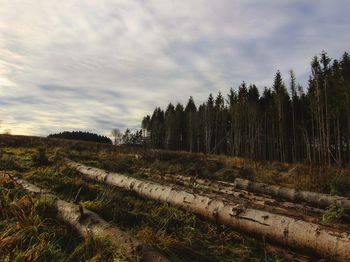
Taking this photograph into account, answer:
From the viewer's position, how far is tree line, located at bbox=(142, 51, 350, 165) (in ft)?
111

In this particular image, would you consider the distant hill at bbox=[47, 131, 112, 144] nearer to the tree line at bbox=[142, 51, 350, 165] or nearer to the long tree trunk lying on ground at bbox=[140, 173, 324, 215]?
the tree line at bbox=[142, 51, 350, 165]

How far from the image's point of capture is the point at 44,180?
7703mm

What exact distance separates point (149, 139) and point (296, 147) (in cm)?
4453

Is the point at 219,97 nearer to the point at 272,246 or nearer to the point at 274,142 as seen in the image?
the point at 274,142

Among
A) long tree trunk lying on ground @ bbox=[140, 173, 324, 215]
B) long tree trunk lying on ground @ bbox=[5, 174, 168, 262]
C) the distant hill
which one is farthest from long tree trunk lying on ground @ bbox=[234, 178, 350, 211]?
the distant hill

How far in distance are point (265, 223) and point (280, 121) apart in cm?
4175

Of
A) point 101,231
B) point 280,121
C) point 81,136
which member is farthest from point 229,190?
point 81,136

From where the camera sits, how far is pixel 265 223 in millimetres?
4445

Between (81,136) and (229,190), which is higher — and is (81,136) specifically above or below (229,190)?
above

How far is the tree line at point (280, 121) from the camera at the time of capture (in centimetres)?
3391

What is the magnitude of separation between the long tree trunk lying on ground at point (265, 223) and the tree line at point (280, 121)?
23.5 meters

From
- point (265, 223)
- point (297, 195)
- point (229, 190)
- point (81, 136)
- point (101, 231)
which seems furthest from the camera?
point (81, 136)

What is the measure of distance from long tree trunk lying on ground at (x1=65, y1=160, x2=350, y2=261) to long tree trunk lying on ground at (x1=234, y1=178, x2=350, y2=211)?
2.86 meters

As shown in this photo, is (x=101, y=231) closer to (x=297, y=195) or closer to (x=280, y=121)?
(x=297, y=195)
